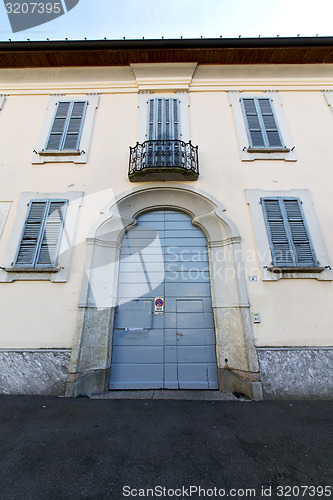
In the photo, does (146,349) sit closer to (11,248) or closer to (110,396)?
(110,396)

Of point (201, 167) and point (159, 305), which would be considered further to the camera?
point (201, 167)

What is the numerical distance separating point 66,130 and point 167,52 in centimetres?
Result: 374

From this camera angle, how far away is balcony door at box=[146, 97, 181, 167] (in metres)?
5.38

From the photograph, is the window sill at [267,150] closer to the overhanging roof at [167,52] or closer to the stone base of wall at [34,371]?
the overhanging roof at [167,52]

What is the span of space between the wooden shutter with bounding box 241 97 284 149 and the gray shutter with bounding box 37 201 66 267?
5037 millimetres

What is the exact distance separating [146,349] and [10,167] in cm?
542

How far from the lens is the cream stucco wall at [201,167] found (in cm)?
417

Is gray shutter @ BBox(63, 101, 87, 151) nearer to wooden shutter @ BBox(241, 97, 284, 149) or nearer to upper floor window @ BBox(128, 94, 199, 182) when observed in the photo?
upper floor window @ BBox(128, 94, 199, 182)

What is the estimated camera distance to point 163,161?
5.37 m

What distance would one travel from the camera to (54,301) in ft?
14.1

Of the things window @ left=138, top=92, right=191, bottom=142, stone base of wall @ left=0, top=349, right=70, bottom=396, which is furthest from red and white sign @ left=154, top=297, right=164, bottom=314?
window @ left=138, top=92, right=191, bottom=142

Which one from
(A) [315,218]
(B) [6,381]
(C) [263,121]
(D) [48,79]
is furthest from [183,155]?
(B) [6,381]

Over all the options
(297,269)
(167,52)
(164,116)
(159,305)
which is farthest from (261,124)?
(159,305)

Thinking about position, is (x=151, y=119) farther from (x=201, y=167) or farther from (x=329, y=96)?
(x=329, y=96)
